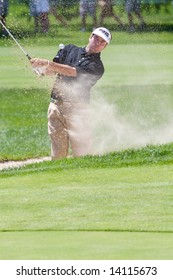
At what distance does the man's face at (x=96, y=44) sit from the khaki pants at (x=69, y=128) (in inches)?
25.1

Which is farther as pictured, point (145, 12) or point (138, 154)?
point (145, 12)

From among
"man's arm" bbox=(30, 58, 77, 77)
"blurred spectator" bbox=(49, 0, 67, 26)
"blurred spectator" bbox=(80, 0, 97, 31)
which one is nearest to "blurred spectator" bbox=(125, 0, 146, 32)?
"blurred spectator" bbox=(80, 0, 97, 31)

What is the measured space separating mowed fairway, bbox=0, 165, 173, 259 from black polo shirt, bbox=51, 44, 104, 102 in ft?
6.37

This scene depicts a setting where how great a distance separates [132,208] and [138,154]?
2.87 meters

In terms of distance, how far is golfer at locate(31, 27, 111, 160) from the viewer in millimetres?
16172

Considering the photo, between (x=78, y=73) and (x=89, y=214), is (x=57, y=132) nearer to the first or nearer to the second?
(x=78, y=73)

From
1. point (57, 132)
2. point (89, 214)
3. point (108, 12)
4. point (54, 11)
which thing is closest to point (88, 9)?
point (54, 11)

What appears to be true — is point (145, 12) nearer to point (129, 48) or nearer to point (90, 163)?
point (129, 48)

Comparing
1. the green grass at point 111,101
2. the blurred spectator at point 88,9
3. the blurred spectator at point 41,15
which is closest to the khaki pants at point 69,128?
the green grass at point 111,101

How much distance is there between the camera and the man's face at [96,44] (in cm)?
1612

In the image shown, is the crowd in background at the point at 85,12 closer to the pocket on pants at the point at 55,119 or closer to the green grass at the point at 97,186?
the green grass at the point at 97,186

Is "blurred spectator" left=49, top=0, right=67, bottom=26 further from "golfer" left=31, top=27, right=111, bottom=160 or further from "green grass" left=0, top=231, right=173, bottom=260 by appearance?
"green grass" left=0, top=231, right=173, bottom=260

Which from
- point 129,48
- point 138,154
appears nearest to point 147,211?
point 138,154
